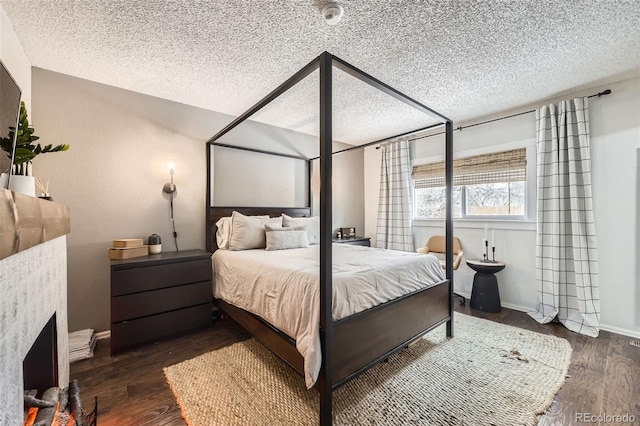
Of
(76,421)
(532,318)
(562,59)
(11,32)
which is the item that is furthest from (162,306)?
(562,59)

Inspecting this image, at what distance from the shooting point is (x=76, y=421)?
1.20m

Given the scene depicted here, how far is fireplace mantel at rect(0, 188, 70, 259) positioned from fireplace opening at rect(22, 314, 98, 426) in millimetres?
613

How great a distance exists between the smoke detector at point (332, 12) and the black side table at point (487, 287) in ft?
9.98

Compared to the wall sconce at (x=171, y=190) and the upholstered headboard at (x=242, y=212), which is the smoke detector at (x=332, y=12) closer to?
the wall sconce at (x=171, y=190)

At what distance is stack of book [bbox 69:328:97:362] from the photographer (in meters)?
2.08

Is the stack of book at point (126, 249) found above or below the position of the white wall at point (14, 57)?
below

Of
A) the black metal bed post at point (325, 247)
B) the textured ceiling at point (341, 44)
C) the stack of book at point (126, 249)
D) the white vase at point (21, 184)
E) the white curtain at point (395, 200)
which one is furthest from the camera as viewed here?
the white curtain at point (395, 200)

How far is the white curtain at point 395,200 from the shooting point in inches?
163

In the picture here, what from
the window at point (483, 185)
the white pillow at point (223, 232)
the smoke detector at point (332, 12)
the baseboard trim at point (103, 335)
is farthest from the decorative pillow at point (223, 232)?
the window at point (483, 185)

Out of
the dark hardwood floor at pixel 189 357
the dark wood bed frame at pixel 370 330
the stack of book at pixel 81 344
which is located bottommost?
the dark hardwood floor at pixel 189 357

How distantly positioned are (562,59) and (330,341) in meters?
2.99

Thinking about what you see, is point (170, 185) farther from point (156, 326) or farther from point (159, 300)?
point (156, 326)

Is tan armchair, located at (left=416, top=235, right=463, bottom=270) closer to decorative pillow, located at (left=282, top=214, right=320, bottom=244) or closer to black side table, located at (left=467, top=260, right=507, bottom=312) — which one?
black side table, located at (left=467, top=260, right=507, bottom=312)

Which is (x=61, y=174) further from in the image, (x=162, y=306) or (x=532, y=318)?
(x=532, y=318)
